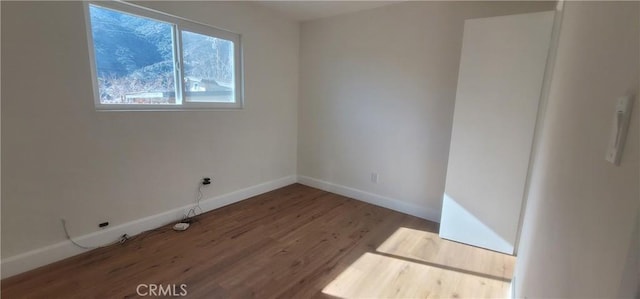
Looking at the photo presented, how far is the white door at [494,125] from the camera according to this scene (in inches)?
83.5

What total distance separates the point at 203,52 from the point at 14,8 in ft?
4.52

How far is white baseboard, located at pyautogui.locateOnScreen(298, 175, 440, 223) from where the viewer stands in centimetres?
309

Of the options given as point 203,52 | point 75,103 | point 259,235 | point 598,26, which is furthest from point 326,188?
point 598,26

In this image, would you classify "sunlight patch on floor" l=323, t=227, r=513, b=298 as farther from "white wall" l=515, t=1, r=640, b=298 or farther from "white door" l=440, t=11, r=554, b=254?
"white wall" l=515, t=1, r=640, b=298

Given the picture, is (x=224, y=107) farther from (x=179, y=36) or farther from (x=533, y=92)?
(x=533, y=92)

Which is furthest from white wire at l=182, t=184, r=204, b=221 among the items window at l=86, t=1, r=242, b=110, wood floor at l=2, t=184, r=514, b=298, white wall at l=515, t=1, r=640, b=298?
white wall at l=515, t=1, r=640, b=298

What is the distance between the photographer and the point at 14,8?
1.75 meters

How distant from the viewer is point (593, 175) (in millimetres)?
656

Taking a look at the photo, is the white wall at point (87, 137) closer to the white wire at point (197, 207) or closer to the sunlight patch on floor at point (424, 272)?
the white wire at point (197, 207)

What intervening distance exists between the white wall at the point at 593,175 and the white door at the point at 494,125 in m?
1.12

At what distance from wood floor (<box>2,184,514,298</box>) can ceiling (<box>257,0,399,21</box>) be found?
7.59ft

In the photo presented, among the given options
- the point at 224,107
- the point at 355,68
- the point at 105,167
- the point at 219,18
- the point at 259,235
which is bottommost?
the point at 259,235

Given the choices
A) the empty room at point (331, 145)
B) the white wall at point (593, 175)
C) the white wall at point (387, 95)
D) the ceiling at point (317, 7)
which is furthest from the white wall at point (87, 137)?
the white wall at point (593, 175)

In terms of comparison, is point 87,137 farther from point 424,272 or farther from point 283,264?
point 424,272
